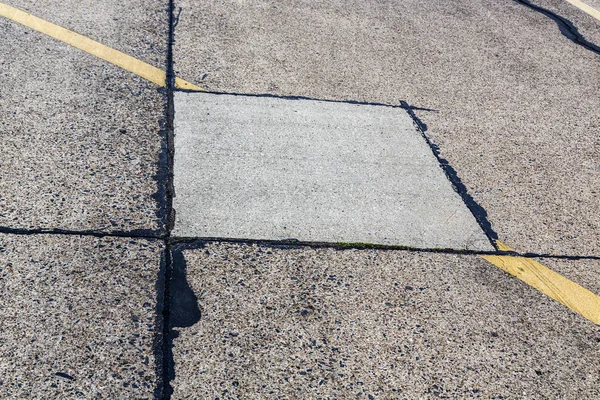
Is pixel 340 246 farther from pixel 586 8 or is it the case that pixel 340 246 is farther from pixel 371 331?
pixel 586 8

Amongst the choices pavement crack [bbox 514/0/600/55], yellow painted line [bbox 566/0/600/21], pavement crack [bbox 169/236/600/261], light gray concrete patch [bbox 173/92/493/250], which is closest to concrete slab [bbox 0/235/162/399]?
pavement crack [bbox 169/236/600/261]

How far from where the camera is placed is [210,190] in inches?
133

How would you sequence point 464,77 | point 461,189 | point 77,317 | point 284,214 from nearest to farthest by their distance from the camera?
point 77,317
point 284,214
point 461,189
point 464,77

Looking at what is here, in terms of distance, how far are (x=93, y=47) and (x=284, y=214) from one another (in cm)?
230

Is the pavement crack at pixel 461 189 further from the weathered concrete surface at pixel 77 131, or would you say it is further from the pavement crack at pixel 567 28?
the pavement crack at pixel 567 28

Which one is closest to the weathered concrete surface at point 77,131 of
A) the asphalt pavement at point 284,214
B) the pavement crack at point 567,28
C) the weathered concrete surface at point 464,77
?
the asphalt pavement at point 284,214

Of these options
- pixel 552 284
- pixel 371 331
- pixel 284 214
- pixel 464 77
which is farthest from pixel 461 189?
pixel 464 77

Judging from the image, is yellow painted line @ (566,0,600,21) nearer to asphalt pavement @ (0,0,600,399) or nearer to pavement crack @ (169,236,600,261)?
asphalt pavement @ (0,0,600,399)

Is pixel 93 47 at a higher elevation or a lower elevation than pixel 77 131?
lower

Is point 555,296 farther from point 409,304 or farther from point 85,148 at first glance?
point 85,148

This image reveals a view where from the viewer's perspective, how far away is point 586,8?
279 inches

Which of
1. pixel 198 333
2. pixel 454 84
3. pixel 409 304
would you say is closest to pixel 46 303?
pixel 198 333

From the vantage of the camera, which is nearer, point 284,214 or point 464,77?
point 284,214

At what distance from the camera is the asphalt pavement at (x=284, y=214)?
2.51 meters
